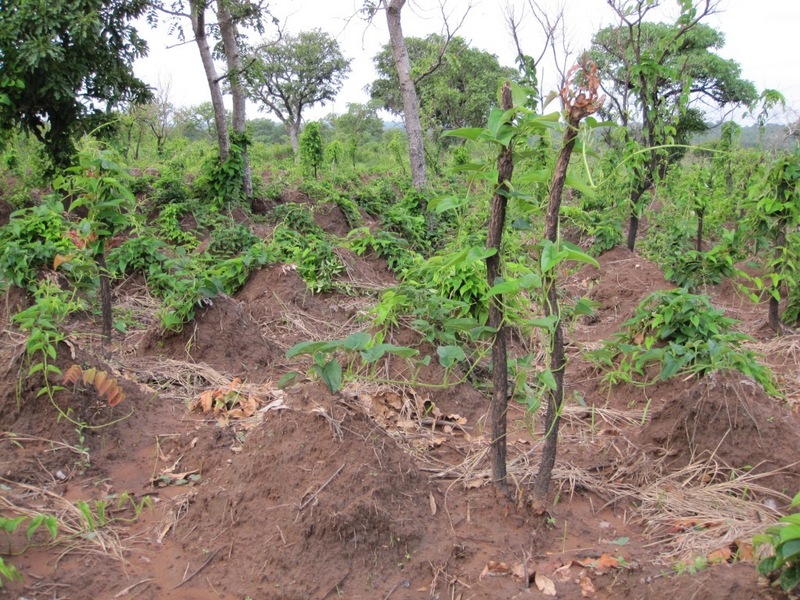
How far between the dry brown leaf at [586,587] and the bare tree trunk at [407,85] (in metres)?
8.81

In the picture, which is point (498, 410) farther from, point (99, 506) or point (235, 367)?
point (235, 367)

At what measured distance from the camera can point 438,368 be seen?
14.2 ft

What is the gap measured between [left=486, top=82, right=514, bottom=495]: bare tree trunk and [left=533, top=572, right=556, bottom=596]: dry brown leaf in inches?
18.6

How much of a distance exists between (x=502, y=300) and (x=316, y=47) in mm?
30908

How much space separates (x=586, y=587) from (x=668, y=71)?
20.7ft

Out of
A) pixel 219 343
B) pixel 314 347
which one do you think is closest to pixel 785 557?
pixel 314 347

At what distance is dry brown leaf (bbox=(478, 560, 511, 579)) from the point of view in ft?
8.34

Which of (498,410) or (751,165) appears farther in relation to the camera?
(751,165)

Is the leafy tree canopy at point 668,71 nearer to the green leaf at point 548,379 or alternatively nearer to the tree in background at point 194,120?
the green leaf at point 548,379

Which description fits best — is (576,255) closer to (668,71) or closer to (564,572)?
(564,572)

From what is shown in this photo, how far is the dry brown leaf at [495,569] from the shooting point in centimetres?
254

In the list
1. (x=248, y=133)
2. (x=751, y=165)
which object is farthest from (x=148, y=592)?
(x=248, y=133)

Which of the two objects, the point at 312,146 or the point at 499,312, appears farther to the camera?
the point at 312,146

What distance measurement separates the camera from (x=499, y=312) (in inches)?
108
